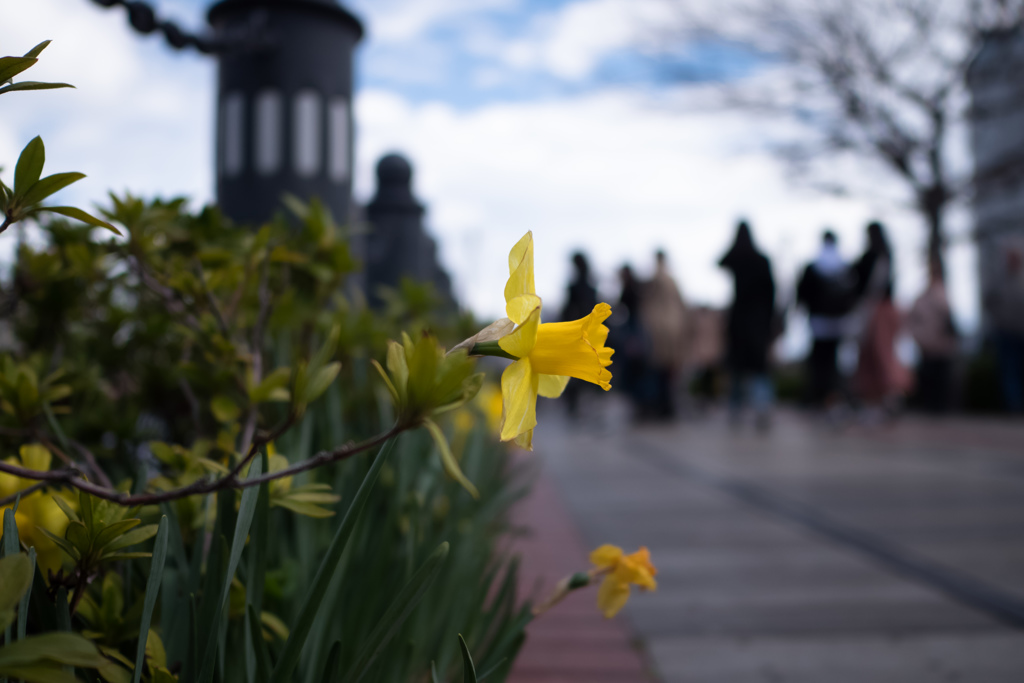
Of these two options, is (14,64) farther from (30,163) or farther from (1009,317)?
(1009,317)

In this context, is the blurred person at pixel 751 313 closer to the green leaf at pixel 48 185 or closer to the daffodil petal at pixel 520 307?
the daffodil petal at pixel 520 307

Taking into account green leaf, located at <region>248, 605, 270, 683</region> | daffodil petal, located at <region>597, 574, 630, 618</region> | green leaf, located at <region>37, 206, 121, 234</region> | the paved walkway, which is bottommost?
the paved walkway

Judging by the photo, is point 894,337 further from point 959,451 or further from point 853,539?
point 853,539

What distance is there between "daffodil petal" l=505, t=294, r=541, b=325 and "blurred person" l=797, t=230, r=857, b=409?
26.1 feet

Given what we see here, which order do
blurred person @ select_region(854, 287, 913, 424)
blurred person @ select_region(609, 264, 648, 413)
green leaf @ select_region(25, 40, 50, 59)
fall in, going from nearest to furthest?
green leaf @ select_region(25, 40, 50, 59) → blurred person @ select_region(854, 287, 913, 424) → blurred person @ select_region(609, 264, 648, 413)

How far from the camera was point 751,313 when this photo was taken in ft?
25.5

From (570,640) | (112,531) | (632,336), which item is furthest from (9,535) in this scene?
(632,336)

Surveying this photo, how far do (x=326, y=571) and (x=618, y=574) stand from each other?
1.56 ft

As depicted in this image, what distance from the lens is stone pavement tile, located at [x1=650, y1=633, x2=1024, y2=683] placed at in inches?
61.9

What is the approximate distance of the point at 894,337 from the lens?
783cm

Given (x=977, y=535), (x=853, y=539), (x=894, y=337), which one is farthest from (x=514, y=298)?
(x=894, y=337)

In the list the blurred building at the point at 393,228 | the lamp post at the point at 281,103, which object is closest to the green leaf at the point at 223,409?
the lamp post at the point at 281,103

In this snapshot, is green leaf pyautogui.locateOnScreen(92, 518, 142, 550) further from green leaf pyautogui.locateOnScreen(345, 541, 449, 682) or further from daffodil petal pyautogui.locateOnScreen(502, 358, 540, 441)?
daffodil petal pyautogui.locateOnScreen(502, 358, 540, 441)

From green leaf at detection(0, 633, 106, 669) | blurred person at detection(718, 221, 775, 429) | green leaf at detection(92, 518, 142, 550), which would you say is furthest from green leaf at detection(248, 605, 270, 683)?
blurred person at detection(718, 221, 775, 429)
